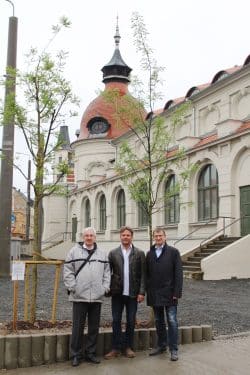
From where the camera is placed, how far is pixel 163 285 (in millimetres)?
7449

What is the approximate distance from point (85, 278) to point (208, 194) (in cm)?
1996

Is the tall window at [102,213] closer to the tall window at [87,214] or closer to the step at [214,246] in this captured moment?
Result: the tall window at [87,214]

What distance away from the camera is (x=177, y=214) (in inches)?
1146

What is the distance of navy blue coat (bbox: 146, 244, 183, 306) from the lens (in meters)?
7.42

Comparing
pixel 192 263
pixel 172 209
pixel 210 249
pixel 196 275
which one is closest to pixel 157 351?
pixel 196 275

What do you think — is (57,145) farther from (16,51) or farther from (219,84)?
(219,84)

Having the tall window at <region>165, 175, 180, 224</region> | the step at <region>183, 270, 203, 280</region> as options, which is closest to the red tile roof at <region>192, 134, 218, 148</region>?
the tall window at <region>165, 175, 180, 224</region>

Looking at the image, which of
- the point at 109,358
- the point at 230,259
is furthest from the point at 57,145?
the point at 230,259

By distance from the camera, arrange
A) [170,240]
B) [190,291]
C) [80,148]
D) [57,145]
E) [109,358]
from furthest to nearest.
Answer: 1. [80,148]
2. [170,240]
3. [190,291]
4. [57,145]
5. [109,358]

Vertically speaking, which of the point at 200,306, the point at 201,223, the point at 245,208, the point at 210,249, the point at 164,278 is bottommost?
the point at 200,306

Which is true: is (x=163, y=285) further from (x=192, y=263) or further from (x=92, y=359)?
(x=192, y=263)

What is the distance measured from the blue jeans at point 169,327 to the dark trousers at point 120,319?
14.7 inches

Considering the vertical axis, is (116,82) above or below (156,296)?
above

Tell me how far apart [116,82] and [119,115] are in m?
39.7
